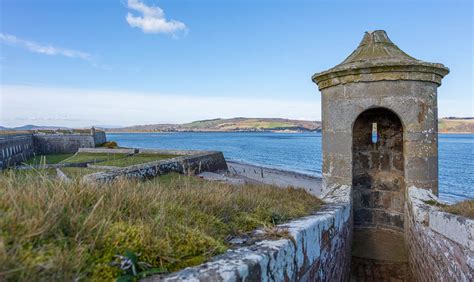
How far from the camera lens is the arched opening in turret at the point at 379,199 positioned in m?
5.27

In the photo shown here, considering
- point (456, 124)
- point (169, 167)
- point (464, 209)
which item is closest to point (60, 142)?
point (169, 167)

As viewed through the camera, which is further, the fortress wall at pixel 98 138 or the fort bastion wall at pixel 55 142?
the fortress wall at pixel 98 138

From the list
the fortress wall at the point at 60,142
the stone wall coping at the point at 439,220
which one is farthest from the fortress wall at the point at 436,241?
the fortress wall at the point at 60,142

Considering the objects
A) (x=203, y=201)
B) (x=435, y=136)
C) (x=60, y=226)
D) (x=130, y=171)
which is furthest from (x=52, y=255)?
(x=130, y=171)

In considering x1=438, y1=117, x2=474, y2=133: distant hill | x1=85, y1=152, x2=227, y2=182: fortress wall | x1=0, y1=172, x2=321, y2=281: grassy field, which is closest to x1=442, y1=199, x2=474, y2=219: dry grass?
x1=0, y1=172, x2=321, y2=281: grassy field

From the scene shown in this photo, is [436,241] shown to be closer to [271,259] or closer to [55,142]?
[271,259]

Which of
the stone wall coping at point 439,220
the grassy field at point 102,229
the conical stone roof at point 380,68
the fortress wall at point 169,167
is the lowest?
the fortress wall at point 169,167

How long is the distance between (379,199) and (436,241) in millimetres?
2179

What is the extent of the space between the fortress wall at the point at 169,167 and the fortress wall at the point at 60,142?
17.8 metres

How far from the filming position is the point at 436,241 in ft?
11.8

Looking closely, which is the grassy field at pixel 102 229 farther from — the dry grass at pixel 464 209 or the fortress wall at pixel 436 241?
the dry grass at pixel 464 209

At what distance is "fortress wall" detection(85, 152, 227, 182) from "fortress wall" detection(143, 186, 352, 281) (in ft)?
12.1

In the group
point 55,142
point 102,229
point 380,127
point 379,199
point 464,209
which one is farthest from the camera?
point 55,142

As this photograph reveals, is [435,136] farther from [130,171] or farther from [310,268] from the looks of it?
[130,171]
